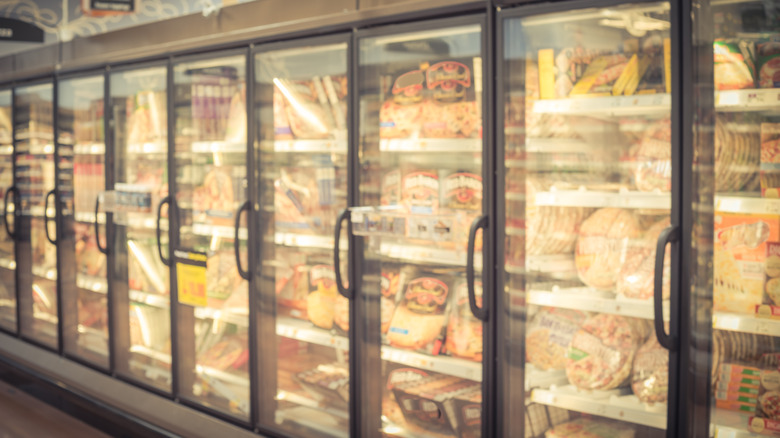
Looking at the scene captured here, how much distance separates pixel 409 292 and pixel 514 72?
3.26 ft

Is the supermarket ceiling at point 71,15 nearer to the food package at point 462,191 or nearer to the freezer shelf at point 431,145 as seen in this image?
the freezer shelf at point 431,145

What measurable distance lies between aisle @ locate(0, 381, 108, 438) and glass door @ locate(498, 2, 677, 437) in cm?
263

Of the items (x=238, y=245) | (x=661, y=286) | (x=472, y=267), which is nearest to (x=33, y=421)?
(x=238, y=245)

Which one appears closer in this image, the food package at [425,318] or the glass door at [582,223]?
the glass door at [582,223]

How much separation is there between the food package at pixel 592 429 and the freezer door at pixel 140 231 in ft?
7.50

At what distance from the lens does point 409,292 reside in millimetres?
2900

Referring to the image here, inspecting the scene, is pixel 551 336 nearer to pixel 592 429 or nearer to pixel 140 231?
pixel 592 429

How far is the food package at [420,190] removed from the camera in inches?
109

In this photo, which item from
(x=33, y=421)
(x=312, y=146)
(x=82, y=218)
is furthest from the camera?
(x=82, y=218)

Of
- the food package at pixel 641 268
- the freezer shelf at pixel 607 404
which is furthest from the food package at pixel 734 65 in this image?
the freezer shelf at pixel 607 404

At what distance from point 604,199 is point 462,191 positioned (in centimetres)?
61

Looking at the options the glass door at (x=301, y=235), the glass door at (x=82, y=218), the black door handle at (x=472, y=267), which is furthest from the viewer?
the glass door at (x=82, y=218)

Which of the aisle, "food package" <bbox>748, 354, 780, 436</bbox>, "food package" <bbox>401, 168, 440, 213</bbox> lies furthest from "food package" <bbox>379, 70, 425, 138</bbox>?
the aisle

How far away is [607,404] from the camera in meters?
2.32
